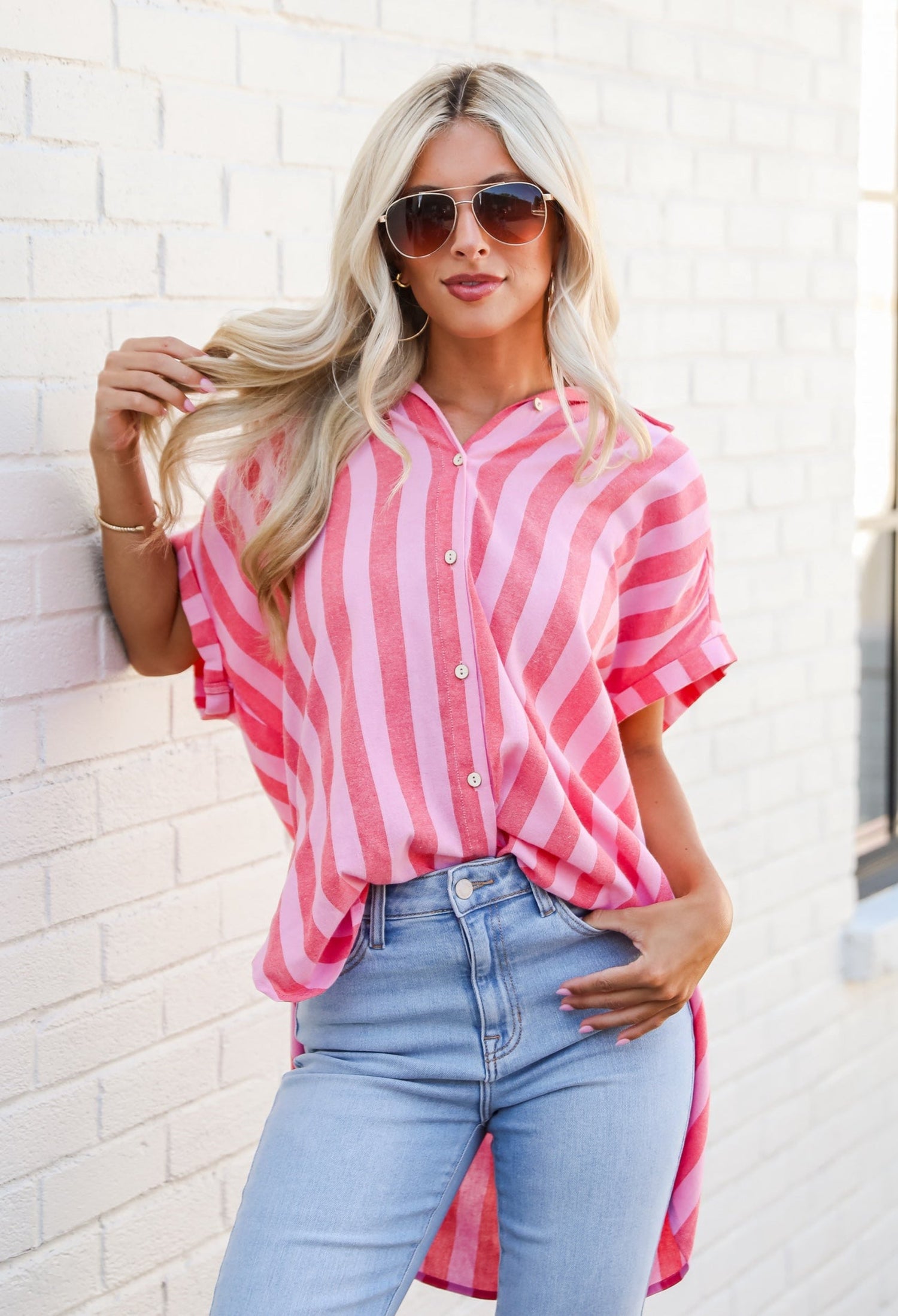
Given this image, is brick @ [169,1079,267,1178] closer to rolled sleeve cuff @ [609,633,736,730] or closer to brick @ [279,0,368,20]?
rolled sleeve cuff @ [609,633,736,730]

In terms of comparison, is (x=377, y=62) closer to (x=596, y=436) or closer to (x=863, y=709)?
(x=596, y=436)

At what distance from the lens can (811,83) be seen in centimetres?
335

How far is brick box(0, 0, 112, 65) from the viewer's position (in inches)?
70.6

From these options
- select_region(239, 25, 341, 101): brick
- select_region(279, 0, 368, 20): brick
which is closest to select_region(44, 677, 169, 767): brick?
select_region(239, 25, 341, 101): brick

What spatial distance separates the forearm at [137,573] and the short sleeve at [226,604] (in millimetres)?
29

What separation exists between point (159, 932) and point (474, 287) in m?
0.99

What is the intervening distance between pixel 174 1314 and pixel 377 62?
1911 millimetres

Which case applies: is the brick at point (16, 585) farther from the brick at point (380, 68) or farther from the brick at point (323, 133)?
the brick at point (380, 68)

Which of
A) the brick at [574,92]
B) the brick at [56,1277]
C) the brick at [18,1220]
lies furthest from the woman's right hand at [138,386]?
the brick at [574,92]

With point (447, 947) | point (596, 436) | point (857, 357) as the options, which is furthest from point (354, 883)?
point (857, 357)

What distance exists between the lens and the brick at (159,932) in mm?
2055

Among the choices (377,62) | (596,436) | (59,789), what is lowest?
(59,789)

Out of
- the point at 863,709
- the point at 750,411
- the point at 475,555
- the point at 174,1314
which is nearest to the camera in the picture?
the point at 475,555

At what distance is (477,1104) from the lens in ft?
5.78
